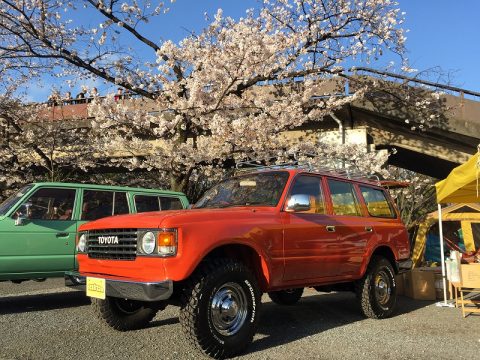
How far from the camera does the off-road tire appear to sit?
4082mm

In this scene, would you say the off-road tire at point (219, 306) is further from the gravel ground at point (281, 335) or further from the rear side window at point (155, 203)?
the rear side window at point (155, 203)

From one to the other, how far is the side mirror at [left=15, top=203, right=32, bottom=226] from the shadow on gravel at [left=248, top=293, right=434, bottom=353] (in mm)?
3828

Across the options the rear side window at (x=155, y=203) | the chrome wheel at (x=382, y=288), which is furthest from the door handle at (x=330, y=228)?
the rear side window at (x=155, y=203)

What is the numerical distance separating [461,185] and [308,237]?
3.47 m

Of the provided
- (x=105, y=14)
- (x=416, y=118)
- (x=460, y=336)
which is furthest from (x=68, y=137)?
(x=460, y=336)

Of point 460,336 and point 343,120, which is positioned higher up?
point 343,120

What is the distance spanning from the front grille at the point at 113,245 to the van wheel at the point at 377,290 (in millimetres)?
3475

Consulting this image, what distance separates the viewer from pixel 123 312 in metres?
5.37

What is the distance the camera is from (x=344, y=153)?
608 inches

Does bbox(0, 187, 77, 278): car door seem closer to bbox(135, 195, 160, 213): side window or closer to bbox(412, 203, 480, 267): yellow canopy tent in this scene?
bbox(135, 195, 160, 213): side window

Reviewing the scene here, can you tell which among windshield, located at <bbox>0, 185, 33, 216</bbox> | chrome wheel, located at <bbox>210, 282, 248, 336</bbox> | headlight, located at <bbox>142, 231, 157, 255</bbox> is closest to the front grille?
headlight, located at <bbox>142, 231, 157, 255</bbox>

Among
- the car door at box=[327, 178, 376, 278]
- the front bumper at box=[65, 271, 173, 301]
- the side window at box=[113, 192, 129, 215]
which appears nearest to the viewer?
the front bumper at box=[65, 271, 173, 301]

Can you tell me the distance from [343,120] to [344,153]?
1.73 metres

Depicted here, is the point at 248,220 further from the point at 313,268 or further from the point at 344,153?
the point at 344,153
